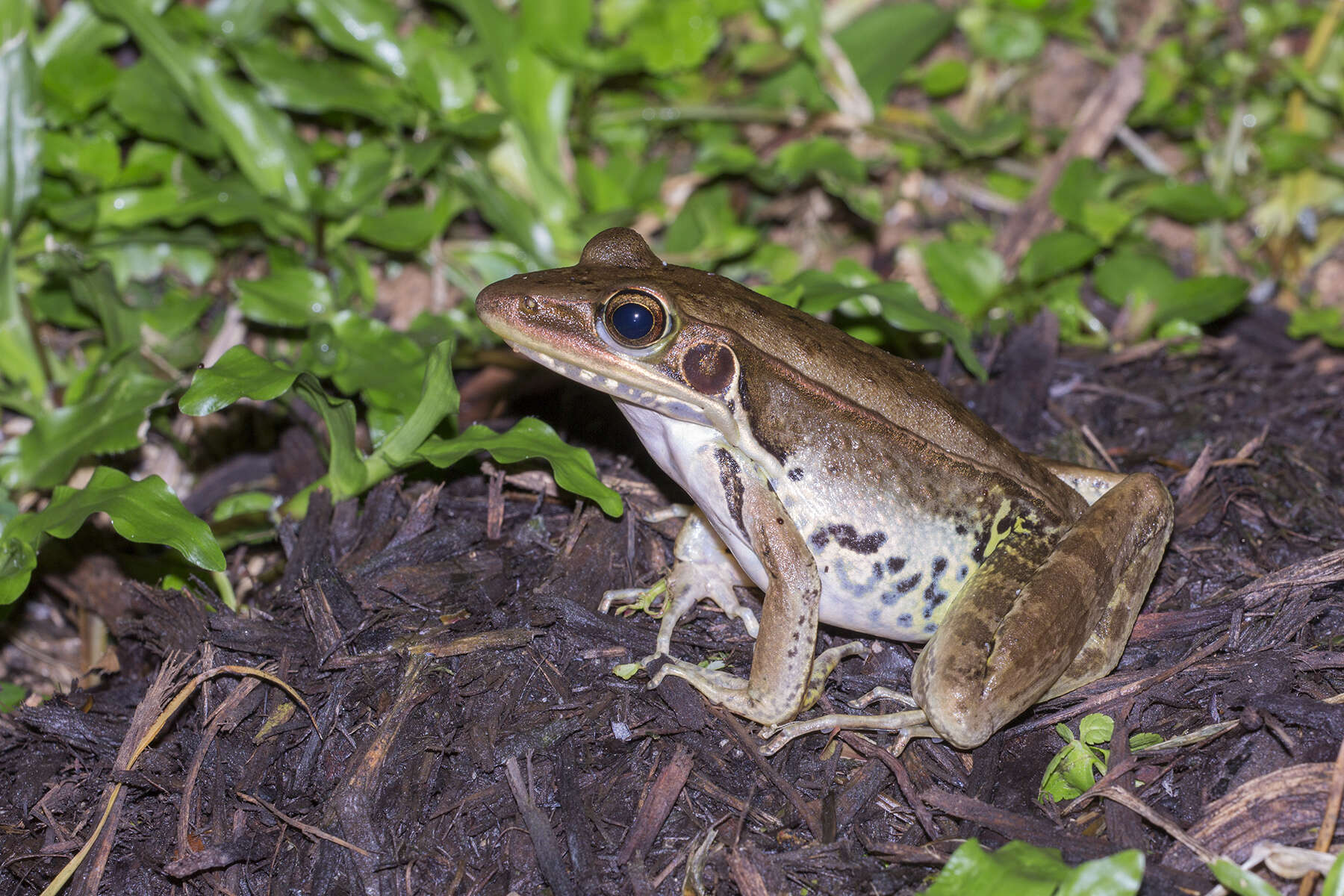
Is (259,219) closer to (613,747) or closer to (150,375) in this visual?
(150,375)

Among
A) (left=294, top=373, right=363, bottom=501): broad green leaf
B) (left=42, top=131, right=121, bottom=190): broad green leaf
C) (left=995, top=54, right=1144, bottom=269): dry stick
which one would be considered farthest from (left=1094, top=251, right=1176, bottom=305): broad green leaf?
(left=42, top=131, right=121, bottom=190): broad green leaf

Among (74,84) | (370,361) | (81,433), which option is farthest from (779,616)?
(74,84)

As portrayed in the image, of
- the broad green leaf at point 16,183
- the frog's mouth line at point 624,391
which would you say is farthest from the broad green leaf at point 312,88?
the frog's mouth line at point 624,391

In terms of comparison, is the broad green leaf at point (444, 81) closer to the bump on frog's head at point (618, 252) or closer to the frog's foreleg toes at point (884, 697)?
the bump on frog's head at point (618, 252)

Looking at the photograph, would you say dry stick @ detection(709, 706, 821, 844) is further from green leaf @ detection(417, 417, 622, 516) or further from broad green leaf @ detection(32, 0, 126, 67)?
broad green leaf @ detection(32, 0, 126, 67)

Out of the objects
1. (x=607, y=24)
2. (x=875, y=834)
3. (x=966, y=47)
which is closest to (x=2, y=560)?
(x=875, y=834)

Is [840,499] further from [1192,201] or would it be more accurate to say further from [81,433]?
[1192,201]
